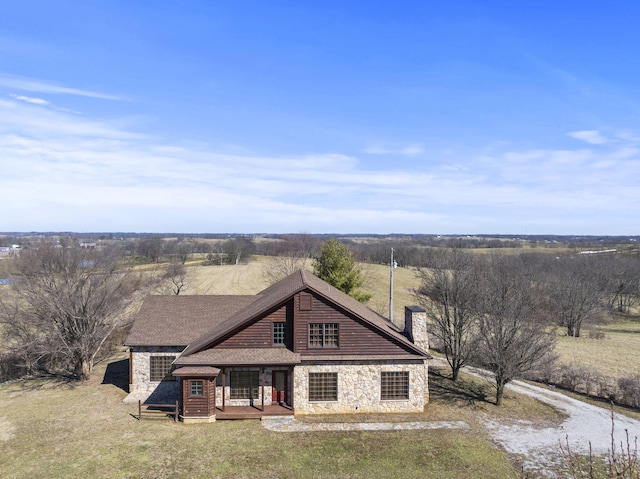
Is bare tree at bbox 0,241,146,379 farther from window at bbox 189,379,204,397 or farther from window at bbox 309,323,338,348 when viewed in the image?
window at bbox 309,323,338,348

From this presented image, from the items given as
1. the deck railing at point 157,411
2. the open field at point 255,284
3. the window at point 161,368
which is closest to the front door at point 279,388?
the deck railing at point 157,411

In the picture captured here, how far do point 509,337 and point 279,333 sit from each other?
39.7ft

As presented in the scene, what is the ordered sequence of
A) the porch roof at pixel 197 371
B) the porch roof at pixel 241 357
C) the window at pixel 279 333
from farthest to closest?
the window at pixel 279 333 < the porch roof at pixel 241 357 < the porch roof at pixel 197 371

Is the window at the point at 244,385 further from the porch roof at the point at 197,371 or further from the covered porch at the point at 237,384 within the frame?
the porch roof at the point at 197,371

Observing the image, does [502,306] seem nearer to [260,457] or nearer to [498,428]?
[498,428]

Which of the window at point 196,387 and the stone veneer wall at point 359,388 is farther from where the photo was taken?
the stone veneer wall at point 359,388

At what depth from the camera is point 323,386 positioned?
2275 centimetres

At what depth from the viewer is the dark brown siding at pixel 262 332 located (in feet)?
75.5

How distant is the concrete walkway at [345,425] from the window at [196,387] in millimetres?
3258

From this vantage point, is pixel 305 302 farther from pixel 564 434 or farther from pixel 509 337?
pixel 564 434

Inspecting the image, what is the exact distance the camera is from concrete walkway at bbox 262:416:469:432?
67.8ft

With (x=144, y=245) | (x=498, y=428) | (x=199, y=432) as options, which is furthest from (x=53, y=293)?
(x=144, y=245)

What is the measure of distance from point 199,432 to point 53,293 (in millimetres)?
14105

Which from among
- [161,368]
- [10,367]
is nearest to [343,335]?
[161,368]
